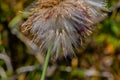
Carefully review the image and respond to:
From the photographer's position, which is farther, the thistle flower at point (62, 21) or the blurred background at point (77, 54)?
the blurred background at point (77, 54)

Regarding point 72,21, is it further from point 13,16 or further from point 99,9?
point 13,16

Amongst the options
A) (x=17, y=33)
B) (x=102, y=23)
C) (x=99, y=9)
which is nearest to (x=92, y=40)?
(x=102, y=23)

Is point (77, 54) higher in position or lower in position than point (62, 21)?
lower

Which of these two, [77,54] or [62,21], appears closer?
[62,21]

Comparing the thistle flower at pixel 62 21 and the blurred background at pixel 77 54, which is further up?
the thistle flower at pixel 62 21
